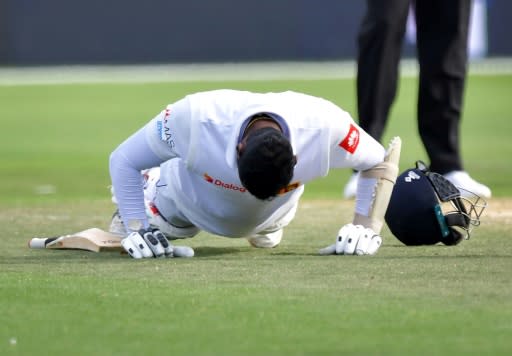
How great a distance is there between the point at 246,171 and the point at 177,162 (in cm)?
119

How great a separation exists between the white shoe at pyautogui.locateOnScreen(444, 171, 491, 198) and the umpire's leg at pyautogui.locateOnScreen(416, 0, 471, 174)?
1.09ft

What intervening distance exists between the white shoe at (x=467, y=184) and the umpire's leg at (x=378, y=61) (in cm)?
60

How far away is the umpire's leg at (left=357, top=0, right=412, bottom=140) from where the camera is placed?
29.7 feet

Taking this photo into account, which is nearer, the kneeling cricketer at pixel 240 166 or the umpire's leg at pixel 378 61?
the kneeling cricketer at pixel 240 166

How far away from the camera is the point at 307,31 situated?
2355 centimetres

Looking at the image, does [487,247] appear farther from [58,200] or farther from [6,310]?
[58,200]

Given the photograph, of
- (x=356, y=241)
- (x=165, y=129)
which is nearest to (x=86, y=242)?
(x=165, y=129)

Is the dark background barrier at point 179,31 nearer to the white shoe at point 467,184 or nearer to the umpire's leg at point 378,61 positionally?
the umpire's leg at point 378,61

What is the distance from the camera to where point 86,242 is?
640 centimetres

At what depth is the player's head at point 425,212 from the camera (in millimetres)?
6285

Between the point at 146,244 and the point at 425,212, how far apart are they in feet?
4.56

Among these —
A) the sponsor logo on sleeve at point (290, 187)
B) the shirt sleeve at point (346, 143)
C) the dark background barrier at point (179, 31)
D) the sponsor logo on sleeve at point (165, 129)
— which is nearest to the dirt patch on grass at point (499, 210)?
the shirt sleeve at point (346, 143)

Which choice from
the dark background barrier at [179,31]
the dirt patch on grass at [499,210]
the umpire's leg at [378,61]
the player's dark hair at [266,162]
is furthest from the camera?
the dark background barrier at [179,31]

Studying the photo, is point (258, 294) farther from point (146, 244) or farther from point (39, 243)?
point (39, 243)
